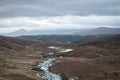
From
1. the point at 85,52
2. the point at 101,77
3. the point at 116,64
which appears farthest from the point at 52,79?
the point at 85,52

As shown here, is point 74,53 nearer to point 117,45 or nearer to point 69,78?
point 117,45

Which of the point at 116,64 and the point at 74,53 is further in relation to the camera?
the point at 74,53

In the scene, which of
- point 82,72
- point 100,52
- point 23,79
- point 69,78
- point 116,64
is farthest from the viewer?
point 100,52

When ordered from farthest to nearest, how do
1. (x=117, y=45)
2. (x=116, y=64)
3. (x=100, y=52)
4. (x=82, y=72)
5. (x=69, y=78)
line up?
(x=117, y=45) < (x=100, y=52) < (x=116, y=64) < (x=82, y=72) < (x=69, y=78)

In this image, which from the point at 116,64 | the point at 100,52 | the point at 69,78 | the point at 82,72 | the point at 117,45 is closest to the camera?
the point at 69,78

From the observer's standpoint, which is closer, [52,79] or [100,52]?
[52,79]

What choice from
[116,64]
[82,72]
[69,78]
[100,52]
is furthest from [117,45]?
[69,78]

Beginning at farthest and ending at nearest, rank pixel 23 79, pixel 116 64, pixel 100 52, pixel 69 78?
pixel 100 52
pixel 116 64
pixel 69 78
pixel 23 79

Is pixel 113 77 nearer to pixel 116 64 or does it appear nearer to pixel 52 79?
pixel 52 79
